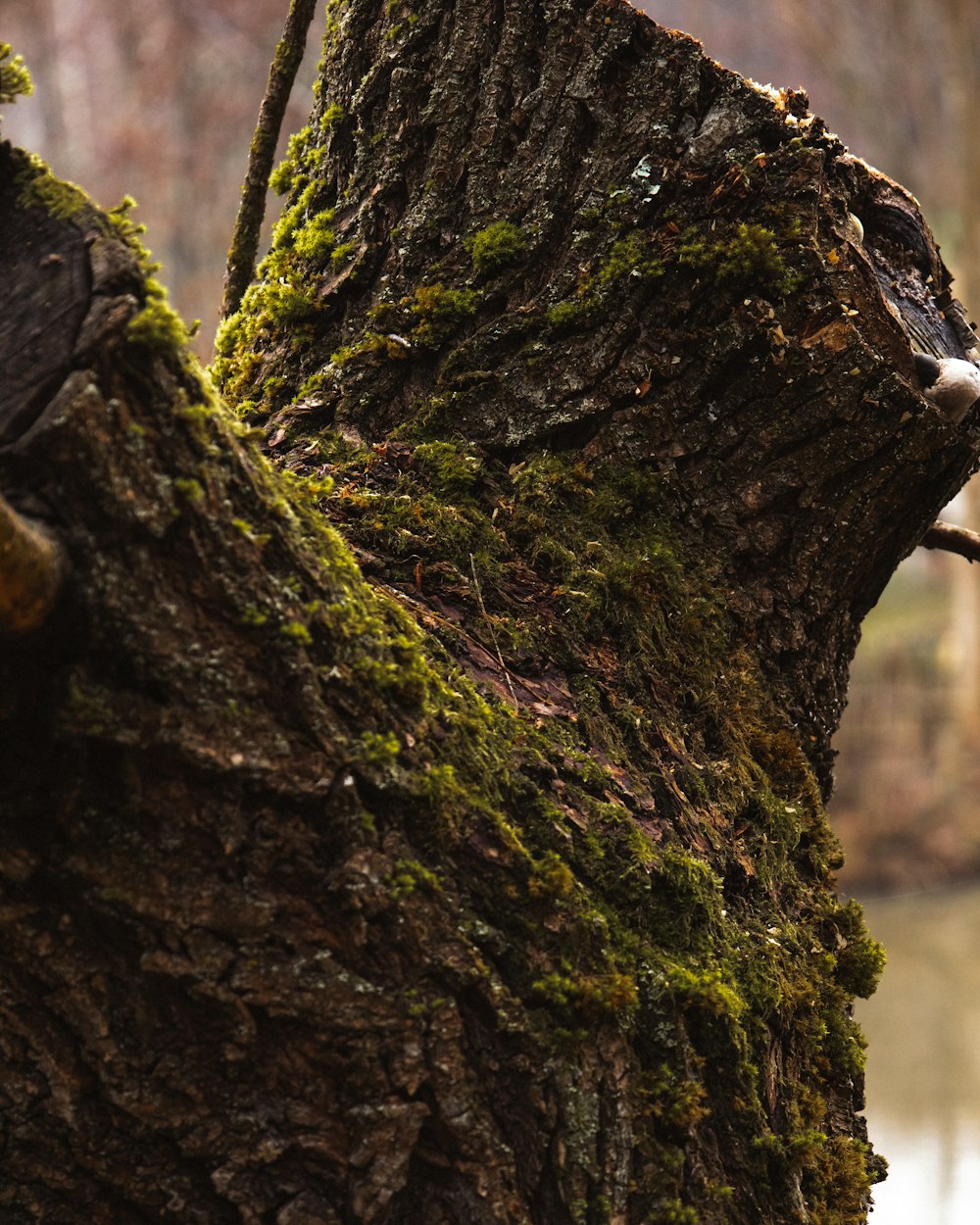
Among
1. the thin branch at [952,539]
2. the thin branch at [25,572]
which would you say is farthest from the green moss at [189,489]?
the thin branch at [952,539]

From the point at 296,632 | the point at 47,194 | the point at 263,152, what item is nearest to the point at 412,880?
the point at 296,632

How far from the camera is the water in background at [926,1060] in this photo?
166 inches

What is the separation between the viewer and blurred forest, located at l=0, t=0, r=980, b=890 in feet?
24.1

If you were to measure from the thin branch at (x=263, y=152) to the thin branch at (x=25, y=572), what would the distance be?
122 cm

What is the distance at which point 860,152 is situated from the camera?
42.8ft

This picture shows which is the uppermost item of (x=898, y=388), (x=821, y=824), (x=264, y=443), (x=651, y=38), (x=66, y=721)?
(x=651, y=38)

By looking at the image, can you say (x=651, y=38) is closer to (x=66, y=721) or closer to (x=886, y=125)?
(x=66, y=721)

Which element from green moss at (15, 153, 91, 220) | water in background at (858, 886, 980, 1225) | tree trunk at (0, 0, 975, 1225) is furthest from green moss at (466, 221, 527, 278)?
water in background at (858, 886, 980, 1225)

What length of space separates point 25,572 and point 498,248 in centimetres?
99

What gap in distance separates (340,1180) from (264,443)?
97 cm

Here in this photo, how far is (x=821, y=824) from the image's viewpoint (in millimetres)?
1638

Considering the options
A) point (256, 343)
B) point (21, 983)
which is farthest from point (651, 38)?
point (21, 983)

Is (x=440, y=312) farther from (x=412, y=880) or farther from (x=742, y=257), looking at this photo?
(x=412, y=880)

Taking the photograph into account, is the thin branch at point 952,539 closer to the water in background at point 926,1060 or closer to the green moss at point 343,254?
the green moss at point 343,254
